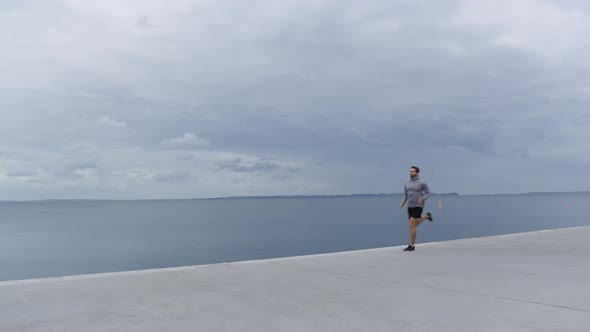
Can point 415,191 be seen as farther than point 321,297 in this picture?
Yes

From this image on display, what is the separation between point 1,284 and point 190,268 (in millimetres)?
2844

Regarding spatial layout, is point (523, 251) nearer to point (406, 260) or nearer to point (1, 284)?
point (406, 260)

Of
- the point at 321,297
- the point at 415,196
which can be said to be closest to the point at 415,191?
the point at 415,196

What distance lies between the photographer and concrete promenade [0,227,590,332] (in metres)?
5.07

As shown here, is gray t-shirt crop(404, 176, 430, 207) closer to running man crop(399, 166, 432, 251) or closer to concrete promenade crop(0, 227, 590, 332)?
running man crop(399, 166, 432, 251)

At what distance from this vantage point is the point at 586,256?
9875 millimetres

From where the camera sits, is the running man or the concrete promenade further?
the running man

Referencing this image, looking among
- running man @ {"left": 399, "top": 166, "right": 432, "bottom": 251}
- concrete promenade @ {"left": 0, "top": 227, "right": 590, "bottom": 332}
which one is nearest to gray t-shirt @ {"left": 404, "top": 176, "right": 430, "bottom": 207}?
running man @ {"left": 399, "top": 166, "right": 432, "bottom": 251}

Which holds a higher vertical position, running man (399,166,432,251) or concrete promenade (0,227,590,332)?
running man (399,166,432,251)

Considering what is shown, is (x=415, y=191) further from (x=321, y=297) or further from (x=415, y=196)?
(x=321, y=297)

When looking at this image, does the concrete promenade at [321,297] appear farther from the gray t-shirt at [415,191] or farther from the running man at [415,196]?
the gray t-shirt at [415,191]

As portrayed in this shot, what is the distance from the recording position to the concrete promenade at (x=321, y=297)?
5074mm

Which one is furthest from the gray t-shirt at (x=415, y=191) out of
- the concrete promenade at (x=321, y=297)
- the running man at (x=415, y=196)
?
the concrete promenade at (x=321, y=297)

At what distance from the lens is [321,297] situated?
20.7 ft
